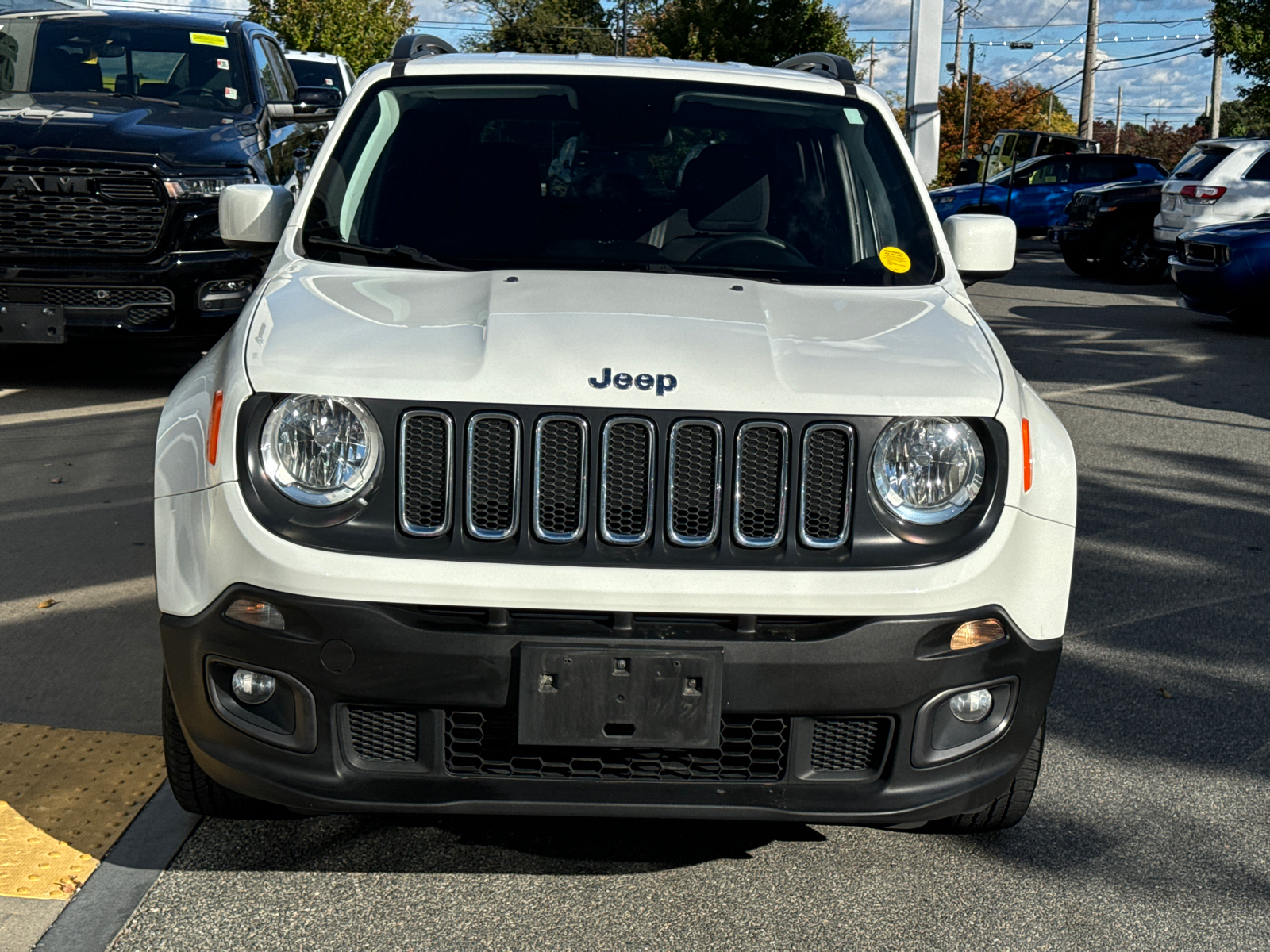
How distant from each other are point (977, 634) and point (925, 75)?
1285cm

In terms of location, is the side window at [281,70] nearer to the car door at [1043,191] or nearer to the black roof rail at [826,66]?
the black roof rail at [826,66]

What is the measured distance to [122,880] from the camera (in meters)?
3.15

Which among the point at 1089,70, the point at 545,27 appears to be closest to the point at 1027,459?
the point at 1089,70

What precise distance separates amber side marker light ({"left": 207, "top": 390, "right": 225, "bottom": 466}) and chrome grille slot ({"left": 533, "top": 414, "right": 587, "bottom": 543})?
0.64m

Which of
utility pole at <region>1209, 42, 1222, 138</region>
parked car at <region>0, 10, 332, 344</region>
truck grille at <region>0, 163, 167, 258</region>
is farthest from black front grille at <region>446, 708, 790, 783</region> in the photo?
utility pole at <region>1209, 42, 1222, 138</region>

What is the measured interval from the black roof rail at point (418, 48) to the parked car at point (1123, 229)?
1489cm

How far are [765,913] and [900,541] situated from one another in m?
0.89

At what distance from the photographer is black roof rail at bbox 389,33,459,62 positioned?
15.1 ft

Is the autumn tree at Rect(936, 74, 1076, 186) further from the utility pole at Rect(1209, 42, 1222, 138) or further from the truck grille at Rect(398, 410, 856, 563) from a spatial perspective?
the truck grille at Rect(398, 410, 856, 563)

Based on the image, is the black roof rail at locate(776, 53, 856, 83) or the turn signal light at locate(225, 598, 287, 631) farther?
the black roof rail at locate(776, 53, 856, 83)

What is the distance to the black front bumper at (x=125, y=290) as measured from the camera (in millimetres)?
7996

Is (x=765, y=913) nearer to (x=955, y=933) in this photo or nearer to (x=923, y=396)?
(x=955, y=933)

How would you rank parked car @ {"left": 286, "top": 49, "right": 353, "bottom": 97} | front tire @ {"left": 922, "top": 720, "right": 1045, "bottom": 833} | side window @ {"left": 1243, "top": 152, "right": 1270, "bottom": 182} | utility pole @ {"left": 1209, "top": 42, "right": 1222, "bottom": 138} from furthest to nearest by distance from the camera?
1. utility pole @ {"left": 1209, "top": 42, "right": 1222, "bottom": 138}
2. parked car @ {"left": 286, "top": 49, "right": 353, "bottom": 97}
3. side window @ {"left": 1243, "top": 152, "right": 1270, "bottom": 182}
4. front tire @ {"left": 922, "top": 720, "right": 1045, "bottom": 833}

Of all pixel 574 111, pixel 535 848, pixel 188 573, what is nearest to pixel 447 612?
pixel 188 573
